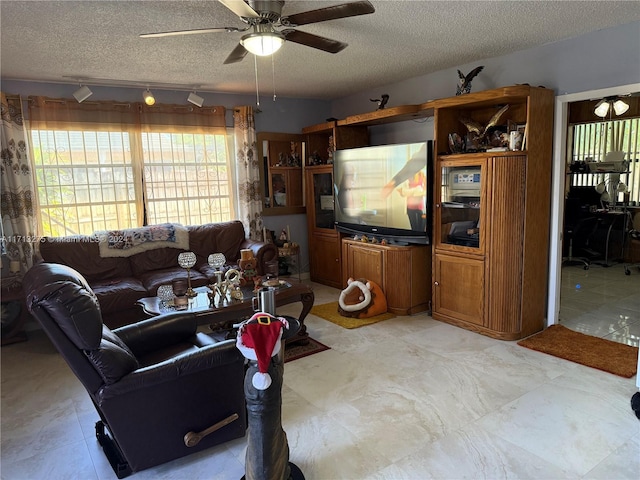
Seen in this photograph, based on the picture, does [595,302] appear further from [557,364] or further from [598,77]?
[598,77]

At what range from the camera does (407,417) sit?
2.63m

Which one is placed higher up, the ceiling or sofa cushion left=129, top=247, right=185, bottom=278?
the ceiling

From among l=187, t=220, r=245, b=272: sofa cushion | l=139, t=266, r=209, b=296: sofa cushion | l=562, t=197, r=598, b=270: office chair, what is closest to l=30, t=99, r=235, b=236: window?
l=187, t=220, r=245, b=272: sofa cushion

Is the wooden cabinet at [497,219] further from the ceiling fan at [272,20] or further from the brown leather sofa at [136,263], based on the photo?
the brown leather sofa at [136,263]

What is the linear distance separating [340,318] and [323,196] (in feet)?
6.11

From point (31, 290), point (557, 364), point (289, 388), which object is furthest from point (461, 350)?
point (31, 290)

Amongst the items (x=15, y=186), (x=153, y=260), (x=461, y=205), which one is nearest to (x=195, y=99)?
(x=153, y=260)

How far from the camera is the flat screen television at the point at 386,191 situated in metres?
4.27

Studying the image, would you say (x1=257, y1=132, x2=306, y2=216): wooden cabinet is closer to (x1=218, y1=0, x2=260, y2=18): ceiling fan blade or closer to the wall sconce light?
the wall sconce light

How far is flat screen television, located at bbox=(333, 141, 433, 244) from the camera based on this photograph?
4273mm

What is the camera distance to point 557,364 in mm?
3260

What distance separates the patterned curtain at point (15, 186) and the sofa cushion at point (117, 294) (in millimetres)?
815

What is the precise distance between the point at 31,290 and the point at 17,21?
1.84 m

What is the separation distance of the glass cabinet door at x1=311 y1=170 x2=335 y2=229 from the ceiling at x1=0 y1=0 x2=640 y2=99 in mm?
1302
